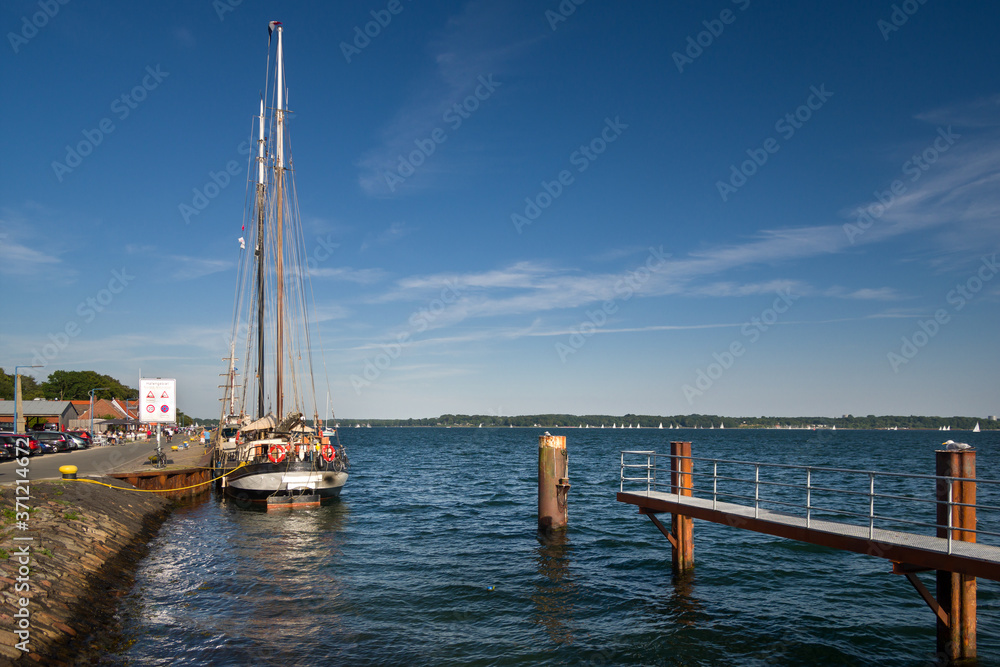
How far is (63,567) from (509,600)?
382 inches

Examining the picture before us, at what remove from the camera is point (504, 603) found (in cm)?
1502

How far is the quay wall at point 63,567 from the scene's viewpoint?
10016mm

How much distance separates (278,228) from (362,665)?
103 feet

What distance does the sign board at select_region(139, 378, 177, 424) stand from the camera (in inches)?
1276

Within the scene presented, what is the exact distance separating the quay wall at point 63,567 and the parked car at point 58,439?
3200 centimetres

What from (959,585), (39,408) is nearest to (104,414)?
(39,408)

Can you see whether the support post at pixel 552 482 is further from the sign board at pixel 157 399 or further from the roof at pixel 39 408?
the roof at pixel 39 408

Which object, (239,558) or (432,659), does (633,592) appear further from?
(239,558)

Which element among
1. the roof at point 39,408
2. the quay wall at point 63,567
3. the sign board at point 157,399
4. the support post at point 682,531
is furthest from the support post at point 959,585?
the roof at point 39,408

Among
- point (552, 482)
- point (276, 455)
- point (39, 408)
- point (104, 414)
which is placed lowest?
point (104, 414)

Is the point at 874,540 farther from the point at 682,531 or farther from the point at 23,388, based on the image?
the point at 23,388

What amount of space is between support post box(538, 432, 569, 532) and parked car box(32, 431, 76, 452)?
4321 cm

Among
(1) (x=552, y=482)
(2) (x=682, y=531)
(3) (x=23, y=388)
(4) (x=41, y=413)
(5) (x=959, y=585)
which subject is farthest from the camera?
(3) (x=23, y=388)

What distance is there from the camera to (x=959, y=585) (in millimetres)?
10414
